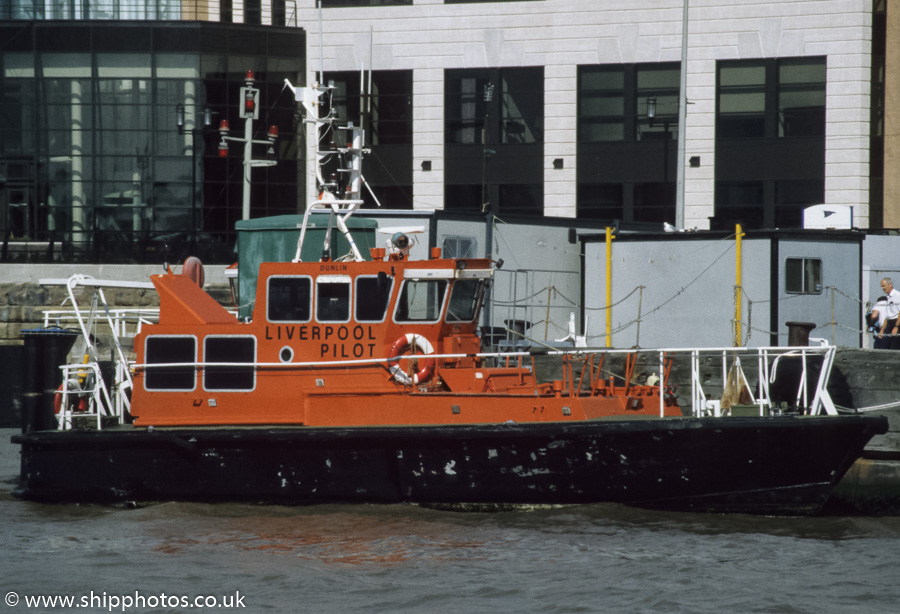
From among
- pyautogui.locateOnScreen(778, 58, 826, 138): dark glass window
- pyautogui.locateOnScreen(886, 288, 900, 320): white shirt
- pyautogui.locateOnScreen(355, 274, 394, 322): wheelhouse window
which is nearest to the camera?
pyautogui.locateOnScreen(355, 274, 394, 322): wheelhouse window

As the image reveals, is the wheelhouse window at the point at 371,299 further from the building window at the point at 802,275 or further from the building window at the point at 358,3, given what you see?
the building window at the point at 358,3

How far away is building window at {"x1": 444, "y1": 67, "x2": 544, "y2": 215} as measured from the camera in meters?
30.8

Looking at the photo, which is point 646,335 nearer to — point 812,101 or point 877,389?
point 877,389

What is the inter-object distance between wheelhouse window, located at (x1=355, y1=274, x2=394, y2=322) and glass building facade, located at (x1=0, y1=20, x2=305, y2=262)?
17.7 m

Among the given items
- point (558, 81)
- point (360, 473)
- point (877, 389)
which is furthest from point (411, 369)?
point (558, 81)

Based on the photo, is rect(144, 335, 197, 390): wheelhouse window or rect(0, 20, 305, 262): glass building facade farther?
rect(0, 20, 305, 262): glass building facade

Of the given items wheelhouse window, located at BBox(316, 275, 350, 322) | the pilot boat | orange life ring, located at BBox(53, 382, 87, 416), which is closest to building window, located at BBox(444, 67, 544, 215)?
the pilot boat

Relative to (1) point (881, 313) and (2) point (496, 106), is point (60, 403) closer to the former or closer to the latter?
(1) point (881, 313)

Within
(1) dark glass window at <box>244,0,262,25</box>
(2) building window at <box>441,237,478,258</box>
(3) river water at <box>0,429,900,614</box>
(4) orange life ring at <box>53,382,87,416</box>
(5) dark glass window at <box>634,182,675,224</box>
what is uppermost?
(1) dark glass window at <box>244,0,262,25</box>

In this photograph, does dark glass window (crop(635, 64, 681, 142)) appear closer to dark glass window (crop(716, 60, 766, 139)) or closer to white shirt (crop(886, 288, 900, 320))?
dark glass window (crop(716, 60, 766, 139))

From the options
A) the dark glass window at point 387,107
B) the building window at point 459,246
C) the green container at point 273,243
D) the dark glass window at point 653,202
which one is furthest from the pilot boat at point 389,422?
the dark glass window at point 387,107

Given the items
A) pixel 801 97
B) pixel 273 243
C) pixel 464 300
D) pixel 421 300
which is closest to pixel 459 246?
pixel 273 243

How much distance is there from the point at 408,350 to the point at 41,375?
4.64 meters

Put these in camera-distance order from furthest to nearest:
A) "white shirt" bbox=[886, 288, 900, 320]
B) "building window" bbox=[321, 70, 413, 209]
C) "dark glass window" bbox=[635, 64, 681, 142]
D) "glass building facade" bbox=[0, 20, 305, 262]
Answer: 1. "building window" bbox=[321, 70, 413, 209]
2. "dark glass window" bbox=[635, 64, 681, 142]
3. "glass building facade" bbox=[0, 20, 305, 262]
4. "white shirt" bbox=[886, 288, 900, 320]
